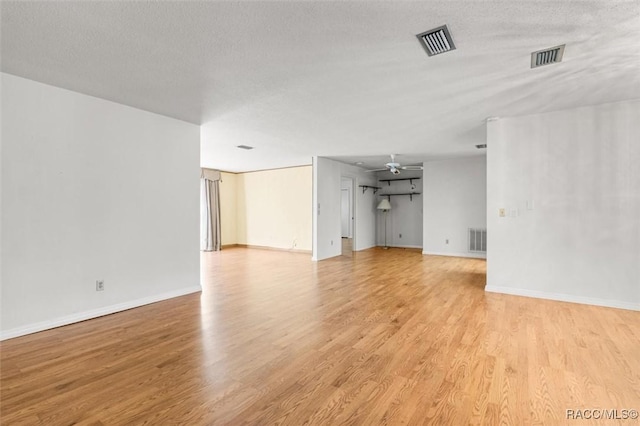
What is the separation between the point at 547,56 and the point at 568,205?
2207 millimetres

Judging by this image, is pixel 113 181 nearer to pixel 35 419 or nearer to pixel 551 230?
pixel 35 419

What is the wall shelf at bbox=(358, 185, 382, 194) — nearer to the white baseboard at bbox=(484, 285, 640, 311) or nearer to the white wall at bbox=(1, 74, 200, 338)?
the white baseboard at bbox=(484, 285, 640, 311)

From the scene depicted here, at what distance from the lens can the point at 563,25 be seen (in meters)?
2.07

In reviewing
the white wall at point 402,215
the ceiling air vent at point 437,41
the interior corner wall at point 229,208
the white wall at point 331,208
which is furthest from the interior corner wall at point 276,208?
the ceiling air vent at point 437,41

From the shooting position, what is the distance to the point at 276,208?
30.6ft

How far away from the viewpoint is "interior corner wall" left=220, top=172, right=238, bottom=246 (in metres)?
9.73

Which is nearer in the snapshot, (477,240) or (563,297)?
(563,297)

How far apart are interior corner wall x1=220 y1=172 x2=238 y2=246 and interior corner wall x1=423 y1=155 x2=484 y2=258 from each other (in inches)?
231

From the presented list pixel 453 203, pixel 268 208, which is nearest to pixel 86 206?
pixel 268 208

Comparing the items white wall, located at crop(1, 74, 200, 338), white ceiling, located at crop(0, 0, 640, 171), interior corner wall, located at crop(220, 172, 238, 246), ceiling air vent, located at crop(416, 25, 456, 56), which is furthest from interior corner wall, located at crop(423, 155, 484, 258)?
white wall, located at crop(1, 74, 200, 338)

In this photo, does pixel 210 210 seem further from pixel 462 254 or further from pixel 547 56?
pixel 547 56

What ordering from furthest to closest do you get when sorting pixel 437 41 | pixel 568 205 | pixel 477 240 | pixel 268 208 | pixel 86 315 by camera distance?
pixel 268 208, pixel 477 240, pixel 568 205, pixel 86 315, pixel 437 41

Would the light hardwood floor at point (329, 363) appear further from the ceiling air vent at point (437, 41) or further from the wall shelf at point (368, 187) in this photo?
the wall shelf at point (368, 187)

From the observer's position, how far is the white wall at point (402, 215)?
936 centimetres
